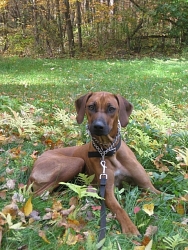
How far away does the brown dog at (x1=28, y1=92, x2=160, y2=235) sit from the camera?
3502mm

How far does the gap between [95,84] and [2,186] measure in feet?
24.0

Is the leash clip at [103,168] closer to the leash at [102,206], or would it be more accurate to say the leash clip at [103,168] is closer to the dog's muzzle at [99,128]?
the leash at [102,206]

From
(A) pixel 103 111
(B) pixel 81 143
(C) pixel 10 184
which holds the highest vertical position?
(A) pixel 103 111

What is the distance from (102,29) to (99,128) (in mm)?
21751

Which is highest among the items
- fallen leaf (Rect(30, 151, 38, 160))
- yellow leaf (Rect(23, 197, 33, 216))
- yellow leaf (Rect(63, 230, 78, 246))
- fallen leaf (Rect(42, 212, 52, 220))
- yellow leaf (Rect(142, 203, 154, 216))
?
yellow leaf (Rect(23, 197, 33, 216))

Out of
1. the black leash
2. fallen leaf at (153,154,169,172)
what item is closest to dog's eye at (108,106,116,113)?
the black leash

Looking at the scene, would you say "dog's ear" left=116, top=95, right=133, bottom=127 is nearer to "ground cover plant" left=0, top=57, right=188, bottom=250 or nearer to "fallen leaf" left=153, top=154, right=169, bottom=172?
"ground cover plant" left=0, top=57, right=188, bottom=250

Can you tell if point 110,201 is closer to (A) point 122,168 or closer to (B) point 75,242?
(A) point 122,168

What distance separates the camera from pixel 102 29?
950 inches

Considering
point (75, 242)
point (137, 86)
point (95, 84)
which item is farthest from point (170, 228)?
point (95, 84)

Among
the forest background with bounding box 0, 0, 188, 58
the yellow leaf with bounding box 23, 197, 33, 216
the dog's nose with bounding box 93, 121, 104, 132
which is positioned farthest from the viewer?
the forest background with bounding box 0, 0, 188, 58

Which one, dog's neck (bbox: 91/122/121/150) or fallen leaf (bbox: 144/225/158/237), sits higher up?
dog's neck (bbox: 91/122/121/150)

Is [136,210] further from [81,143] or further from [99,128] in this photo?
[81,143]

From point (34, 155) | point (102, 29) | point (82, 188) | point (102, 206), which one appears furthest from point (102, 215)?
point (102, 29)
